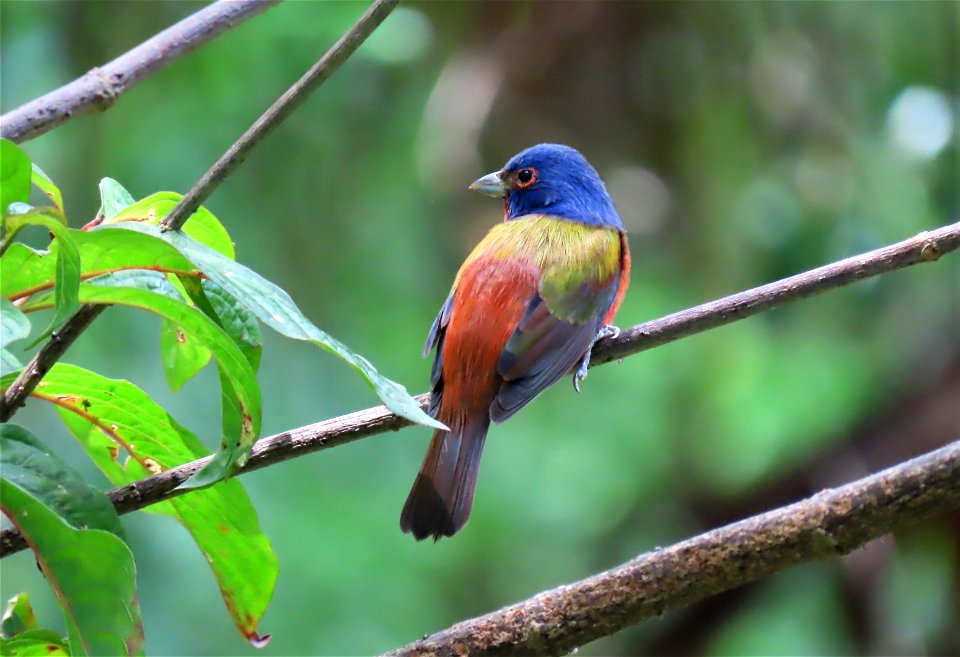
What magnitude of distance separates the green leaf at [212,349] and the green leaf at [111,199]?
0.33m

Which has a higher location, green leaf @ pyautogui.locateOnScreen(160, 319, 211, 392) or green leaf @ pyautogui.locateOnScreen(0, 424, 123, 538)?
green leaf @ pyautogui.locateOnScreen(160, 319, 211, 392)

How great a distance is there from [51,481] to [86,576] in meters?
0.15

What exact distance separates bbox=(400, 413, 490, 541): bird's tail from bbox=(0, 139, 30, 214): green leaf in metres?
1.55

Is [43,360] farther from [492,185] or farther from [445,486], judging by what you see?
[492,185]

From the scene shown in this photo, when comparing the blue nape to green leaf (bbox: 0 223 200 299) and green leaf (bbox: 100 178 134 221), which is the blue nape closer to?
green leaf (bbox: 100 178 134 221)

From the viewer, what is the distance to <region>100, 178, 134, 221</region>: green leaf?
1.99m

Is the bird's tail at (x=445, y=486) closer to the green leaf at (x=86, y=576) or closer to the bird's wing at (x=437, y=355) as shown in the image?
the bird's wing at (x=437, y=355)

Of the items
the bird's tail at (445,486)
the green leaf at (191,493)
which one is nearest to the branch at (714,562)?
the green leaf at (191,493)

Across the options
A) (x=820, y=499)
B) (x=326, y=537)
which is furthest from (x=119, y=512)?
(x=326, y=537)

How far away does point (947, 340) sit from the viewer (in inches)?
249

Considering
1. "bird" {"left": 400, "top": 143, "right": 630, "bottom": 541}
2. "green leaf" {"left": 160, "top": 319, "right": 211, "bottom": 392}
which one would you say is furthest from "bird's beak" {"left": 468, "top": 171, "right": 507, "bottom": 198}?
"green leaf" {"left": 160, "top": 319, "right": 211, "bottom": 392}

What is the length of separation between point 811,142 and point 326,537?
12.2 ft

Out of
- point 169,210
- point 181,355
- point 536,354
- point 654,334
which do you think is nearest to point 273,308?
point 169,210

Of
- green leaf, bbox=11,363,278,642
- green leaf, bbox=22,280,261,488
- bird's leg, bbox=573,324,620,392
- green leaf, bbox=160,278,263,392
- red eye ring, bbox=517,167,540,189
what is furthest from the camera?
red eye ring, bbox=517,167,540,189
